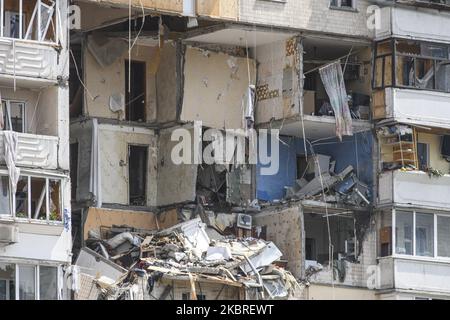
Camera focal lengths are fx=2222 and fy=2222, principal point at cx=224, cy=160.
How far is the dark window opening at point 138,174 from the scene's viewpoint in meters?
59.3

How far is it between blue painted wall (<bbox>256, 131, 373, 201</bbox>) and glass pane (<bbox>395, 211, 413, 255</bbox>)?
1.38m

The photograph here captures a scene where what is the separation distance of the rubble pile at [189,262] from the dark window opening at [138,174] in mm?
1803

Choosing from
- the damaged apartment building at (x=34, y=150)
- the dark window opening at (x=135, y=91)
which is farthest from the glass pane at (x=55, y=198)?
the dark window opening at (x=135, y=91)

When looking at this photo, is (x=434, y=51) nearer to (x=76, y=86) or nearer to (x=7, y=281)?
(x=76, y=86)

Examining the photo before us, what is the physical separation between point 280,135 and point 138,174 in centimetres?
414

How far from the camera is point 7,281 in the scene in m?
52.5

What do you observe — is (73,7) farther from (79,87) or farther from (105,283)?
(105,283)

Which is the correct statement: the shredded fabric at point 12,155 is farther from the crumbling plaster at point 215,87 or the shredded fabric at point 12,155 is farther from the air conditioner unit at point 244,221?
the air conditioner unit at point 244,221

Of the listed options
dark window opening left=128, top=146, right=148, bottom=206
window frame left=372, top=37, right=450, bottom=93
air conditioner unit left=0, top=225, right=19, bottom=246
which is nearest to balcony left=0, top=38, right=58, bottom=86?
air conditioner unit left=0, top=225, right=19, bottom=246

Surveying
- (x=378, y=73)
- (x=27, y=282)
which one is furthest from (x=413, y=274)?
(x=27, y=282)

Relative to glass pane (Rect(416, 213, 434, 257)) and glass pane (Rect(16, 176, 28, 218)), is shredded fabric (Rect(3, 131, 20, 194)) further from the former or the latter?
glass pane (Rect(416, 213, 434, 257))

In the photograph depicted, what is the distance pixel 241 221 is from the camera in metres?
59.2
